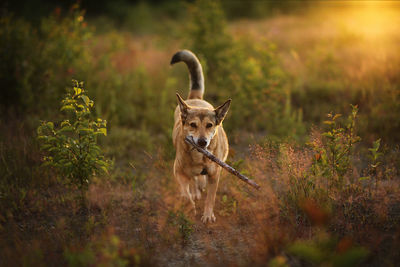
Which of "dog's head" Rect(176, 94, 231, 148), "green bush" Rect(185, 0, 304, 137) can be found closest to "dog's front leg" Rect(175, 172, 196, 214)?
"dog's head" Rect(176, 94, 231, 148)

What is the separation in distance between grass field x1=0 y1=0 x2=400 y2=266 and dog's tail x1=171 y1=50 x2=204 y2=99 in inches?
38.4

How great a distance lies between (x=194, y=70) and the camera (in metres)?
6.50

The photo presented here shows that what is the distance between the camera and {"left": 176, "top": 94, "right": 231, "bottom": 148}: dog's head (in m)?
4.43

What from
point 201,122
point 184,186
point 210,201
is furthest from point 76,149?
point 210,201

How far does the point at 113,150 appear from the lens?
657 centimetres

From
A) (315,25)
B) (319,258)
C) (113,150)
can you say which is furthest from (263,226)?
(315,25)

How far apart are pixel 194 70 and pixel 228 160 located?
7.12ft

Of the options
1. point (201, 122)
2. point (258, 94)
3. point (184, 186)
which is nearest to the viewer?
point (201, 122)

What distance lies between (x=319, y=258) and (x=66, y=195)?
4.13 m

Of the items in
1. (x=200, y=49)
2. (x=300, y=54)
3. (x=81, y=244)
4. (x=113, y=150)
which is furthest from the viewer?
(x=300, y=54)

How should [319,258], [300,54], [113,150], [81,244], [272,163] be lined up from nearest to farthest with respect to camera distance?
[319,258] < [81,244] < [272,163] < [113,150] < [300,54]

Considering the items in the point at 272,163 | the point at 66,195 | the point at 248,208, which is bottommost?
the point at 66,195

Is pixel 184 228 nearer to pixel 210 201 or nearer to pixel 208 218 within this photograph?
pixel 208 218

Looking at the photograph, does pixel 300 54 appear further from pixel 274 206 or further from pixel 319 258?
pixel 319 258
